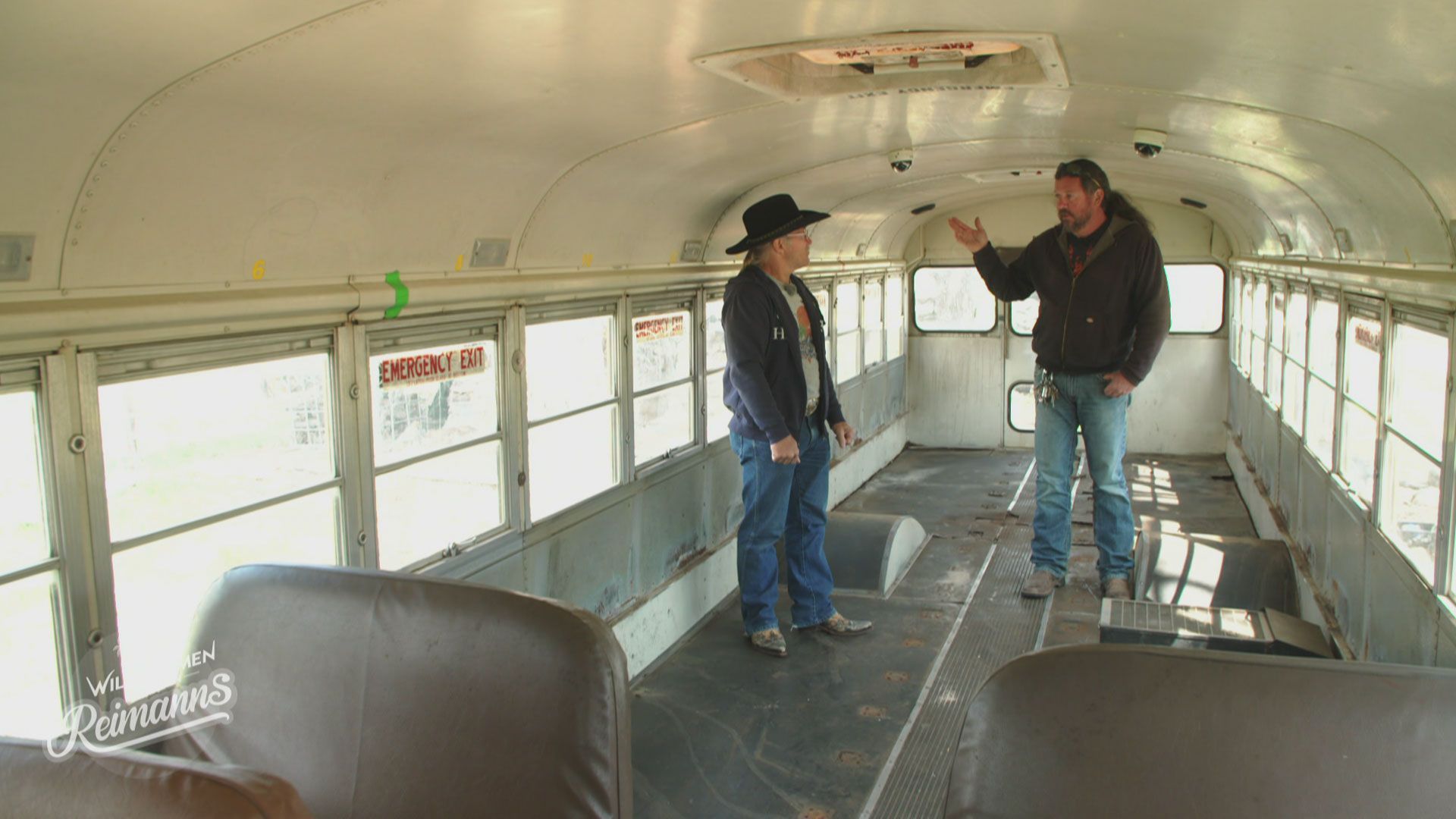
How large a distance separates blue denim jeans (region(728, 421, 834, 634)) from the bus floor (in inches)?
7.4

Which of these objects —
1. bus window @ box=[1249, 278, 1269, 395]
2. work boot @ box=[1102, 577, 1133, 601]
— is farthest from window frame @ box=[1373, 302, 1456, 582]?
bus window @ box=[1249, 278, 1269, 395]

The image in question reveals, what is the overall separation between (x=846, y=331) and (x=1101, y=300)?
4828 millimetres

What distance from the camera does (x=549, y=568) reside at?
4.81 meters

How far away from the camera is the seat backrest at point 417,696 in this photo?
2184 millimetres

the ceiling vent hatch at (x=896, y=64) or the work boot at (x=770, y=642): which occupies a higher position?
the ceiling vent hatch at (x=896, y=64)

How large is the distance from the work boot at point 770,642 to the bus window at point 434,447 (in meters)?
1.55

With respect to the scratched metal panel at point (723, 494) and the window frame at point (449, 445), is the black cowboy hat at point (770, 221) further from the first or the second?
the scratched metal panel at point (723, 494)

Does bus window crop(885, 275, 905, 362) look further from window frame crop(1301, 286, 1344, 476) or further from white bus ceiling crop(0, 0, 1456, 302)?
white bus ceiling crop(0, 0, 1456, 302)

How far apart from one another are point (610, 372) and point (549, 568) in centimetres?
107

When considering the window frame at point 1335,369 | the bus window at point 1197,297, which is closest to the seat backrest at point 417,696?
the window frame at point 1335,369

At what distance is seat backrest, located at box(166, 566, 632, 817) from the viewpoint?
2.18 metres

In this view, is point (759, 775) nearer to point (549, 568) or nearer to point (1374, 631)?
point (549, 568)

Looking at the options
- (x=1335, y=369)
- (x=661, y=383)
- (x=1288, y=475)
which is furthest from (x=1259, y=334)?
(x=661, y=383)

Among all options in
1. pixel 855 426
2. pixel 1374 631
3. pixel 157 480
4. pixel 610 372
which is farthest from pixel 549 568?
pixel 855 426
